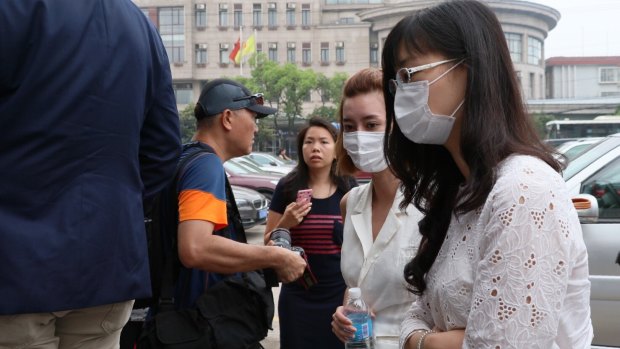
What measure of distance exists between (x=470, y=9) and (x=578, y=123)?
31.0 m

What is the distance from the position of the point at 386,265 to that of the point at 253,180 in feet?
39.5

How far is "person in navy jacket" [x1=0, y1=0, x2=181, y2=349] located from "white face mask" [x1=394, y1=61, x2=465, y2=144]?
77 centimetres

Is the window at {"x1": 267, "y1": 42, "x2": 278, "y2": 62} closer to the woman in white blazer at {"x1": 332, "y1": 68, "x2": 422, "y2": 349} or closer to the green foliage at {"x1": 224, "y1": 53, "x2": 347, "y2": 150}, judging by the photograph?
the green foliage at {"x1": 224, "y1": 53, "x2": 347, "y2": 150}

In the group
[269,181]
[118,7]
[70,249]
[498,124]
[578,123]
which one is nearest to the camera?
[498,124]

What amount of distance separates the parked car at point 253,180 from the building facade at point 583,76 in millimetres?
71619

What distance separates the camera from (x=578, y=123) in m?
29.9

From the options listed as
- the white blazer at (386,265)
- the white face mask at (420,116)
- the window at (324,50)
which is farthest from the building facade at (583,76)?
the white face mask at (420,116)

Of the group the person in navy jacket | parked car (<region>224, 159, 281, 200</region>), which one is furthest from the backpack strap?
parked car (<region>224, 159, 281, 200</region>)

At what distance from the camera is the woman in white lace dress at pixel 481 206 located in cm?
125

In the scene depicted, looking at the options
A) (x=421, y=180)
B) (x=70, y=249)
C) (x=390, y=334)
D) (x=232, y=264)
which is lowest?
(x=390, y=334)

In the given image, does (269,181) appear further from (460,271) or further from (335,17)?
(335,17)

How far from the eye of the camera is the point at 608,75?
262 ft

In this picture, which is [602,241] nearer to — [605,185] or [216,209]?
[605,185]

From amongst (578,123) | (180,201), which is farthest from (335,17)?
(180,201)
